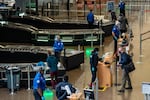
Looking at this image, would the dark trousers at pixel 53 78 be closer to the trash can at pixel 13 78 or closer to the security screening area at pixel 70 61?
the security screening area at pixel 70 61

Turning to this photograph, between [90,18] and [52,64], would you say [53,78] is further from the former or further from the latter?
[90,18]

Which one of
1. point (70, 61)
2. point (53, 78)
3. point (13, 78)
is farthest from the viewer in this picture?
point (70, 61)

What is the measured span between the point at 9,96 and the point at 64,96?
5.24m

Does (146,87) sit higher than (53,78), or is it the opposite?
(146,87)

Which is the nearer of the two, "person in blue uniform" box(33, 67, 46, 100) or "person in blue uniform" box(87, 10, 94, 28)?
Result: "person in blue uniform" box(33, 67, 46, 100)

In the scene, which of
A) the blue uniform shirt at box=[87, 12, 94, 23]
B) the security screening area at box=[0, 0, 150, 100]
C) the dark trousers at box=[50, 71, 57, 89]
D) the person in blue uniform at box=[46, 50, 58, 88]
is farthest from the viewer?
the blue uniform shirt at box=[87, 12, 94, 23]

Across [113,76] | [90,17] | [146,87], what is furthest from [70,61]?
[146,87]

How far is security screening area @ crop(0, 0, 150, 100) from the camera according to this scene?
1670 cm

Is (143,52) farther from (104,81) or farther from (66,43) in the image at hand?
(104,81)

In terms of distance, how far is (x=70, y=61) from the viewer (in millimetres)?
21062

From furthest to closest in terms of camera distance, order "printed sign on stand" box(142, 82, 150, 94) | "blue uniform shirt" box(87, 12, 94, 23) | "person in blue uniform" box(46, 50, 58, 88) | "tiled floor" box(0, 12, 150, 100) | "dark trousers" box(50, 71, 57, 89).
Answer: "blue uniform shirt" box(87, 12, 94, 23)
"dark trousers" box(50, 71, 57, 89)
"person in blue uniform" box(46, 50, 58, 88)
"tiled floor" box(0, 12, 150, 100)
"printed sign on stand" box(142, 82, 150, 94)

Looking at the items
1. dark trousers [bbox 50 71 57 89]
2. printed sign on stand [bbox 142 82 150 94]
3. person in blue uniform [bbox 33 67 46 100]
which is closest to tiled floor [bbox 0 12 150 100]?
dark trousers [bbox 50 71 57 89]

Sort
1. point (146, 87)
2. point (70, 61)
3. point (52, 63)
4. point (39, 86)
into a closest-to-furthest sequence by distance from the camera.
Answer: point (146, 87)
point (39, 86)
point (52, 63)
point (70, 61)

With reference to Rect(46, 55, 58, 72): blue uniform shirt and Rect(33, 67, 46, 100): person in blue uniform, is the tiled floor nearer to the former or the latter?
Rect(46, 55, 58, 72): blue uniform shirt
